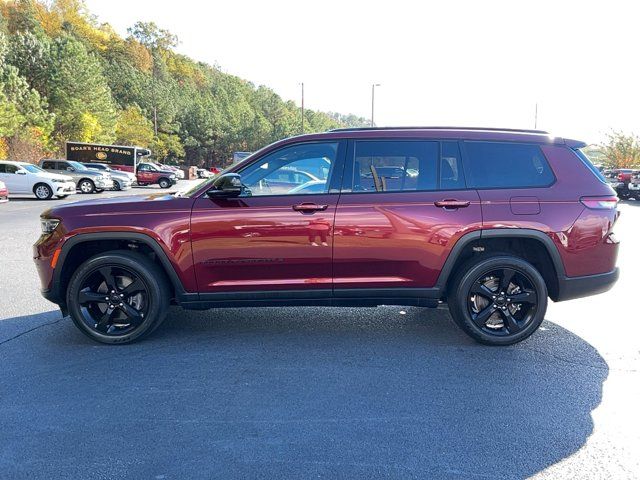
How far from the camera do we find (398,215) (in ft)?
13.5

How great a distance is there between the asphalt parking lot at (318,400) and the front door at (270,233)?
0.58m

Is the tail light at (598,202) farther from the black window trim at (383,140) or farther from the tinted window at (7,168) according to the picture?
the tinted window at (7,168)

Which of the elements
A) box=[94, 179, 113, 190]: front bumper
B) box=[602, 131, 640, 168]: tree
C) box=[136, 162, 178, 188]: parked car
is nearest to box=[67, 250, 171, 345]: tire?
box=[94, 179, 113, 190]: front bumper

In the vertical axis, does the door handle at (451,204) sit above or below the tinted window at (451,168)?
below

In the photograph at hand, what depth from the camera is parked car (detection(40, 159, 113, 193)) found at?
2455cm

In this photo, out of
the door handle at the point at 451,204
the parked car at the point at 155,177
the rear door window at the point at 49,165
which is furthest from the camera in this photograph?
the parked car at the point at 155,177

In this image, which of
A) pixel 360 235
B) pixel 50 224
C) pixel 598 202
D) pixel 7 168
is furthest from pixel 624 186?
pixel 7 168

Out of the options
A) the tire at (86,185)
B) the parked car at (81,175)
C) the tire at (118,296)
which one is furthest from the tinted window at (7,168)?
the tire at (118,296)

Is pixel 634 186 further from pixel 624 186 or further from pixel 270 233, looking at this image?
pixel 270 233

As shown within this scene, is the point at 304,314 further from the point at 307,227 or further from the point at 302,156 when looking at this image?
the point at 302,156

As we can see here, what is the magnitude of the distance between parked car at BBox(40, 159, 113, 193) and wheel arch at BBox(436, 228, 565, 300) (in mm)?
23925

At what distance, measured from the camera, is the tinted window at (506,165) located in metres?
4.27

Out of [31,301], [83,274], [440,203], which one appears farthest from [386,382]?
[31,301]

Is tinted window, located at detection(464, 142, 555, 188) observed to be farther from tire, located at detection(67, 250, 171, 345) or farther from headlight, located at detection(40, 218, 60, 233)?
headlight, located at detection(40, 218, 60, 233)
